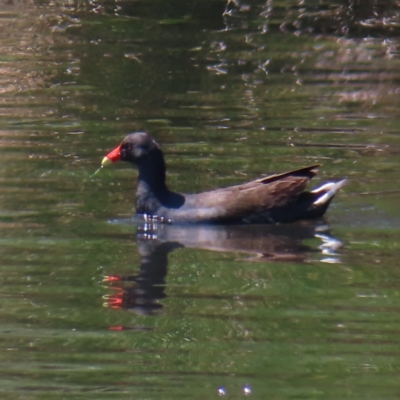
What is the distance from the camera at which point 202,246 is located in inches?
370

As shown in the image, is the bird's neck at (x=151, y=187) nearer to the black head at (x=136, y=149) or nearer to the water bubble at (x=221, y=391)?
the black head at (x=136, y=149)

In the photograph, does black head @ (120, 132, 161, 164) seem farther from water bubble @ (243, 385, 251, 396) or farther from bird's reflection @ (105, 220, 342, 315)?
water bubble @ (243, 385, 251, 396)

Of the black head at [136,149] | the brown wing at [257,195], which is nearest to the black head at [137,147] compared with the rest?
the black head at [136,149]

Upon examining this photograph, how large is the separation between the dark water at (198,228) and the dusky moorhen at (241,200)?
0.19 meters

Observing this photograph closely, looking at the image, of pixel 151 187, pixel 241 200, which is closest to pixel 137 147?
pixel 151 187

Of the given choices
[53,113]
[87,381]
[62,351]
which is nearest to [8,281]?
[62,351]

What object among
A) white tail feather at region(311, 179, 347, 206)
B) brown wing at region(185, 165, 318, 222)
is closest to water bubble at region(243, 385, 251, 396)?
brown wing at region(185, 165, 318, 222)

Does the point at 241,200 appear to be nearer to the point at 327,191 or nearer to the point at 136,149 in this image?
the point at 327,191

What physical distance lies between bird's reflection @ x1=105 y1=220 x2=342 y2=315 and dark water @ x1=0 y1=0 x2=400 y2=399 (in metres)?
0.03

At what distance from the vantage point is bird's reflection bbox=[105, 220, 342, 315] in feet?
26.2

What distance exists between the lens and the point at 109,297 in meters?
7.88

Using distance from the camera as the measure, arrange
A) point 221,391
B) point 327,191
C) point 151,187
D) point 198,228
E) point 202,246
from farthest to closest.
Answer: point 151,187, point 327,191, point 198,228, point 202,246, point 221,391

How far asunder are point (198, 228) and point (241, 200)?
0.45m

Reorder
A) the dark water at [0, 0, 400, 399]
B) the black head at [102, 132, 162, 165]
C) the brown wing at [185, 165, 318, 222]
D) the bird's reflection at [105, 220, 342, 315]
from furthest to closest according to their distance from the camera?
the black head at [102, 132, 162, 165] → the brown wing at [185, 165, 318, 222] → the bird's reflection at [105, 220, 342, 315] → the dark water at [0, 0, 400, 399]
